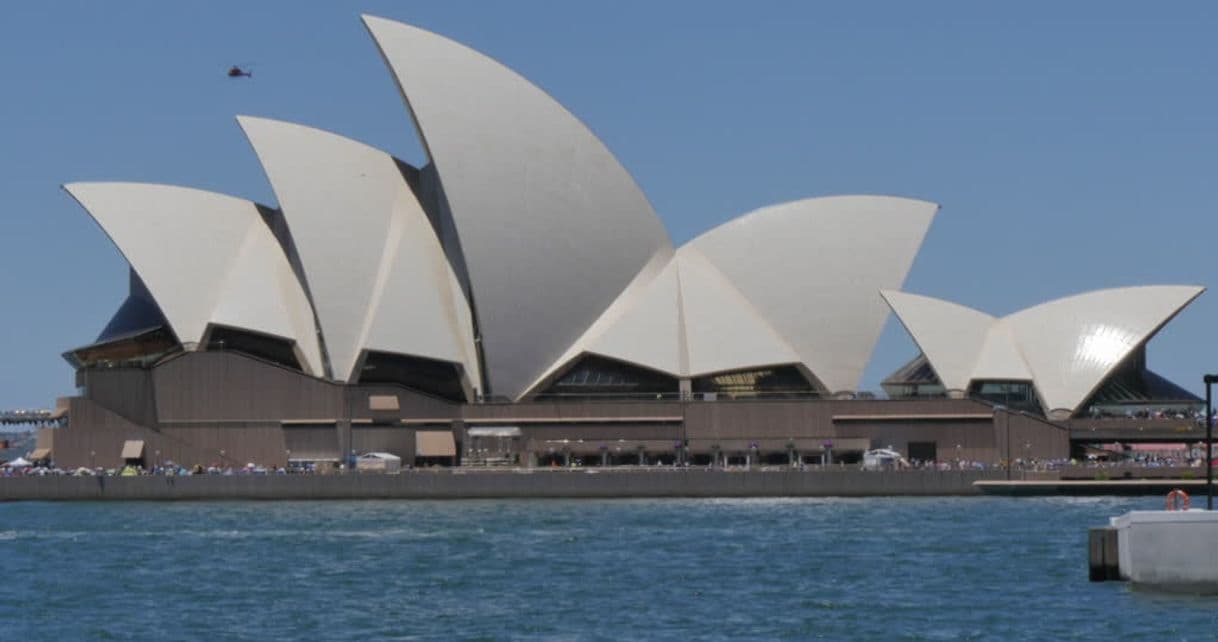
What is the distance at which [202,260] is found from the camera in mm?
81500

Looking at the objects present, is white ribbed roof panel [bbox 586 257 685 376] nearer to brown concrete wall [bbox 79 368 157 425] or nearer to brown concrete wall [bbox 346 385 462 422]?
brown concrete wall [bbox 346 385 462 422]

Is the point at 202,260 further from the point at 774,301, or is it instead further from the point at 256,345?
the point at 774,301

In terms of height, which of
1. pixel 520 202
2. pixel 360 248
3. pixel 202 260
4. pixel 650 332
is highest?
pixel 520 202

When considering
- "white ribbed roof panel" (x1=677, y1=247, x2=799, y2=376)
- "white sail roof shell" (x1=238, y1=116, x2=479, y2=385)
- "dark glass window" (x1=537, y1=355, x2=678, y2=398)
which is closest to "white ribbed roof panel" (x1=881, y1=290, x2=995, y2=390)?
"white ribbed roof panel" (x1=677, y1=247, x2=799, y2=376)

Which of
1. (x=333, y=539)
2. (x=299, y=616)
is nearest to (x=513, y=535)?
(x=333, y=539)

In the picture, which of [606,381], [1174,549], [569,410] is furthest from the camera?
[606,381]

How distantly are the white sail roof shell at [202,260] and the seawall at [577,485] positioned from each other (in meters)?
5.82

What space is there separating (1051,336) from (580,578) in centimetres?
4293

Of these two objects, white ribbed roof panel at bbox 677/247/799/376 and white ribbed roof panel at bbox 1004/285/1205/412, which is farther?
white ribbed roof panel at bbox 677/247/799/376

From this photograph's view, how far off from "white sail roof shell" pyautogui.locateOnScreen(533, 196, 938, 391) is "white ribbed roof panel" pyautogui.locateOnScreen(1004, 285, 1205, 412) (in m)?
5.98

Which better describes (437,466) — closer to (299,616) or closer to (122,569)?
(122,569)

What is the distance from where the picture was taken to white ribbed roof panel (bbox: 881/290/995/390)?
8319 centimetres

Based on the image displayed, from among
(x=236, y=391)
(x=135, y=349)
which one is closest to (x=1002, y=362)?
(x=236, y=391)

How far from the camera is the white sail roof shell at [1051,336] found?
8256cm
